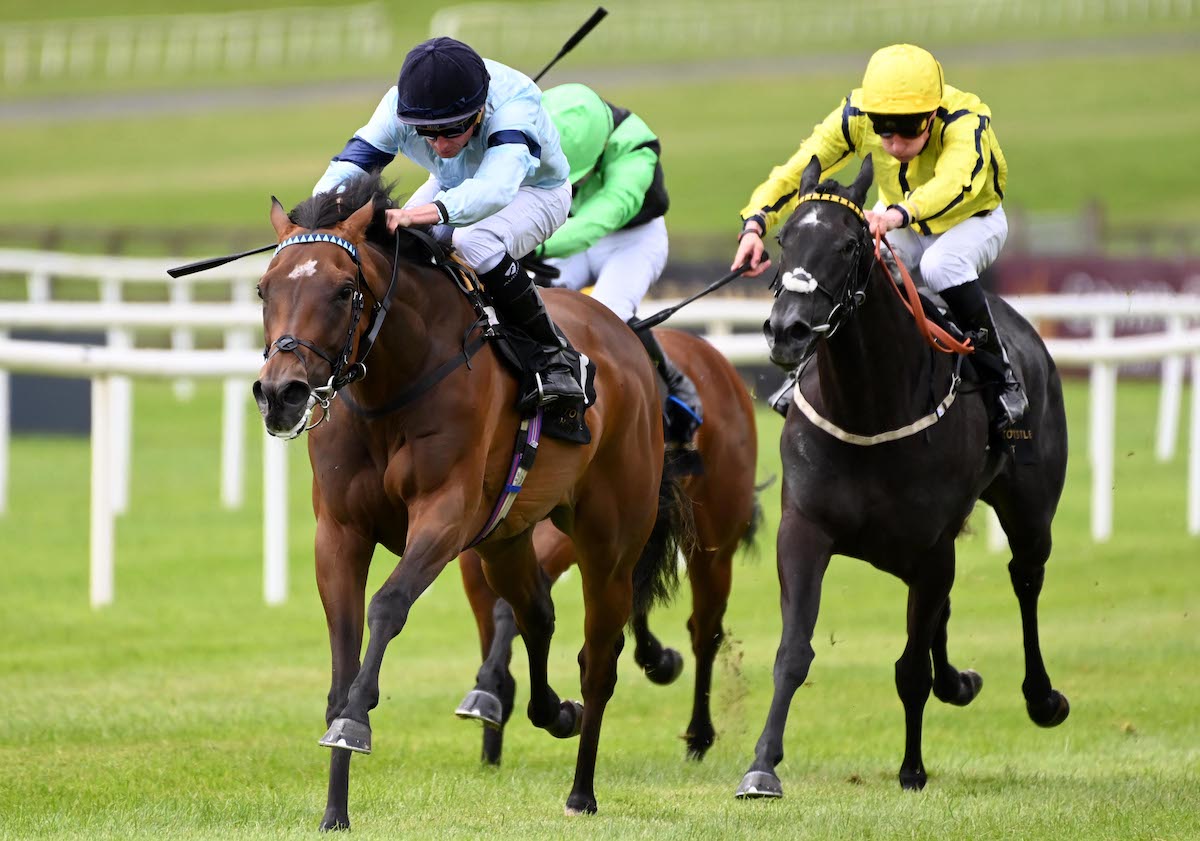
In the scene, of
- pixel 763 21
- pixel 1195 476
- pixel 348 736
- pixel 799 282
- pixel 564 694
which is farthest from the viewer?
pixel 763 21

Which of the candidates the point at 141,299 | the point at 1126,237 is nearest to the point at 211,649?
the point at 141,299

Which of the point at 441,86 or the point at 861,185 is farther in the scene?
the point at 861,185

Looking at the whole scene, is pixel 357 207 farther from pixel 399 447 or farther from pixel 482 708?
pixel 482 708

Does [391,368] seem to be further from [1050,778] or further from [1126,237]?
[1126,237]

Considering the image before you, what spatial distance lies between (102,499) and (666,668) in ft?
10.2

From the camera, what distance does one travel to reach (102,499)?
9.18 metres

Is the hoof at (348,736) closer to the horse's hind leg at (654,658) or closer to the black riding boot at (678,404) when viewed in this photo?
the horse's hind leg at (654,658)

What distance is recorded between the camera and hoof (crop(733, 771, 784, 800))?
5500 mm

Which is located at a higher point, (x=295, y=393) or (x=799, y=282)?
(x=799, y=282)

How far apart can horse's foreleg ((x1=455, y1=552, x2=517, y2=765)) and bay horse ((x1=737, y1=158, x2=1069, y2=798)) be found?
1111 millimetres

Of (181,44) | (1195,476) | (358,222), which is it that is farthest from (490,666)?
(181,44)

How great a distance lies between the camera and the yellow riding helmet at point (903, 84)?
20.7 feet

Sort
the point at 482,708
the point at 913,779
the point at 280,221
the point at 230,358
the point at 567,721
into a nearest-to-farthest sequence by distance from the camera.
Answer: the point at 280,221, the point at 913,779, the point at 482,708, the point at 567,721, the point at 230,358

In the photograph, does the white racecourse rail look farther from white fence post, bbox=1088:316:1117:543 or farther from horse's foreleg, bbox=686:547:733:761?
horse's foreleg, bbox=686:547:733:761
